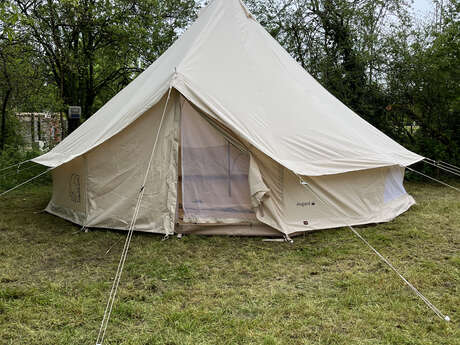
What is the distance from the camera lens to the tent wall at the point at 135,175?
4.34m

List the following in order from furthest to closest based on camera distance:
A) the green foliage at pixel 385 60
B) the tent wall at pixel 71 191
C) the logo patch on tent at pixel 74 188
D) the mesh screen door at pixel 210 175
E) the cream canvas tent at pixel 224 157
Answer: the green foliage at pixel 385 60
the logo patch on tent at pixel 74 188
the tent wall at pixel 71 191
the mesh screen door at pixel 210 175
the cream canvas tent at pixel 224 157

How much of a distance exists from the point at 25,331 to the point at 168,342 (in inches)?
34.3

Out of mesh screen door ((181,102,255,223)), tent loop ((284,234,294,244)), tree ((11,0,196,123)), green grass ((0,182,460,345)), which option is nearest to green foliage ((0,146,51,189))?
tree ((11,0,196,123))

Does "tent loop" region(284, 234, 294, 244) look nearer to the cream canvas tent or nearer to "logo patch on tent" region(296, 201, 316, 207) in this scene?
the cream canvas tent

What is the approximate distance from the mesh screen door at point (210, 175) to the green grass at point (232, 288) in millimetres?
319

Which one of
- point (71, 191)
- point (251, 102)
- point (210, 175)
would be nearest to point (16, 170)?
point (71, 191)

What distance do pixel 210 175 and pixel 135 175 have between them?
81 centimetres

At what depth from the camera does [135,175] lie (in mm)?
4430

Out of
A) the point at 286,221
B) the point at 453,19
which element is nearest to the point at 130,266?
the point at 286,221

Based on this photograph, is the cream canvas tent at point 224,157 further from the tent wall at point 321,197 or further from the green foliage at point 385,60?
the green foliage at point 385,60

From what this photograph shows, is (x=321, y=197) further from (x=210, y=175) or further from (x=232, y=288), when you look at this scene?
(x=232, y=288)

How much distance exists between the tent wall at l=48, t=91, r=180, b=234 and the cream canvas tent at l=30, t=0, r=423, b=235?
0.01 meters

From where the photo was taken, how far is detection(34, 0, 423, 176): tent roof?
4.28 metres

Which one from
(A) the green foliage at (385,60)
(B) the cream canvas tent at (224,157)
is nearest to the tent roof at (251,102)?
(B) the cream canvas tent at (224,157)
